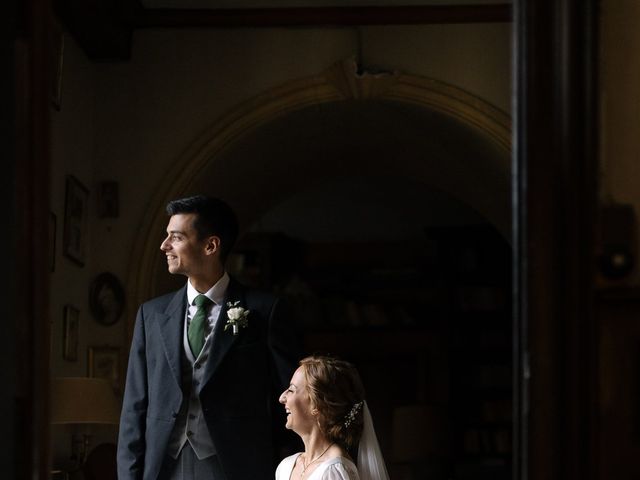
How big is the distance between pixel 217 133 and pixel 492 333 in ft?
19.5

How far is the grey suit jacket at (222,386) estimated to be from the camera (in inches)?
191

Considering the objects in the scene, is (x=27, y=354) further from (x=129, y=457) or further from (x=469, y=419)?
(x=469, y=419)

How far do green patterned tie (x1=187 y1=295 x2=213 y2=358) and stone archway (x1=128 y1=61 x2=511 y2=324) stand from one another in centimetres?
244

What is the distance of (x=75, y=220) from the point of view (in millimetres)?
7117

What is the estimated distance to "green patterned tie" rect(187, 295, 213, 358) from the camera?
5.00 m

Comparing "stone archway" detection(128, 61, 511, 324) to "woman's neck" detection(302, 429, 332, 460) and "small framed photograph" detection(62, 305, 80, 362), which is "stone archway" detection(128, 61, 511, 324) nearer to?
"small framed photograph" detection(62, 305, 80, 362)

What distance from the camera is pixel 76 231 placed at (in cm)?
714

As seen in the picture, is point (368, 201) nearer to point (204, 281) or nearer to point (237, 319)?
point (204, 281)

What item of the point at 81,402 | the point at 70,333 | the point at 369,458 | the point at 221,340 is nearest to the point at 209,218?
the point at 221,340

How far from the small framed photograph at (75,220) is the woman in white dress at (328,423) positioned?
2220 mm

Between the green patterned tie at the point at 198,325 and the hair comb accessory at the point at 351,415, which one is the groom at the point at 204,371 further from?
the hair comb accessory at the point at 351,415

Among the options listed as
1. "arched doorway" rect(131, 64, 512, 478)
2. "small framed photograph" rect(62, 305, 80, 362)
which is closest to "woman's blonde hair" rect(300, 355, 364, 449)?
"small framed photograph" rect(62, 305, 80, 362)

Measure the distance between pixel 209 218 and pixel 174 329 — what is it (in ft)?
1.42

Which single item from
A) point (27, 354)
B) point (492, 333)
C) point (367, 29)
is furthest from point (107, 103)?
point (492, 333)
